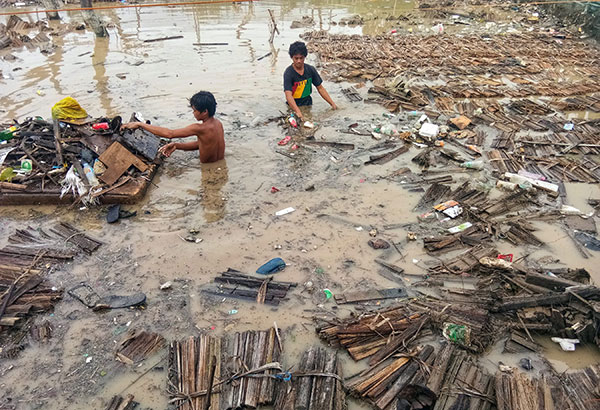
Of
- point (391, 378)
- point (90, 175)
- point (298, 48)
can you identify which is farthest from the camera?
point (298, 48)

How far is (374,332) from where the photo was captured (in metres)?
3.94

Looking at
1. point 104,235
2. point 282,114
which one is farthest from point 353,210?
point 282,114

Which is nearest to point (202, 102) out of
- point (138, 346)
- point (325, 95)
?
point (325, 95)

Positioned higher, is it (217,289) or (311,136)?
(311,136)

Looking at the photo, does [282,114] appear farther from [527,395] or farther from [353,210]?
[527,395]

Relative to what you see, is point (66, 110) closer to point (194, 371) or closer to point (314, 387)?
point (194, 371)

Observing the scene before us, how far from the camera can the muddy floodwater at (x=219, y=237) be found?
3.75 metres

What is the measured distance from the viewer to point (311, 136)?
332 inches

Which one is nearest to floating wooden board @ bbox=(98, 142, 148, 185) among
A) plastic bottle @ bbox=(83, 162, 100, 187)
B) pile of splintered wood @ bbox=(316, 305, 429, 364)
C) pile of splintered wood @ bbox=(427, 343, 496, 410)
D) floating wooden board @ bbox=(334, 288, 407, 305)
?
plastic bottle @ bbox=(83, 162, 100, 187)

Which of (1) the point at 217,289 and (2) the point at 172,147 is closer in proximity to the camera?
(1) the point at 217,289

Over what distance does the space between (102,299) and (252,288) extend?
68.0 inches

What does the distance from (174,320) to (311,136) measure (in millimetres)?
5325

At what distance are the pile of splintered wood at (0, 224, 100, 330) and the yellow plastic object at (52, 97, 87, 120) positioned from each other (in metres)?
2.42

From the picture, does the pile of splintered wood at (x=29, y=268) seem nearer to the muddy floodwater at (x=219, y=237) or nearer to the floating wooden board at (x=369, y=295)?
the muddy floodwater at (x=219, y=237)
